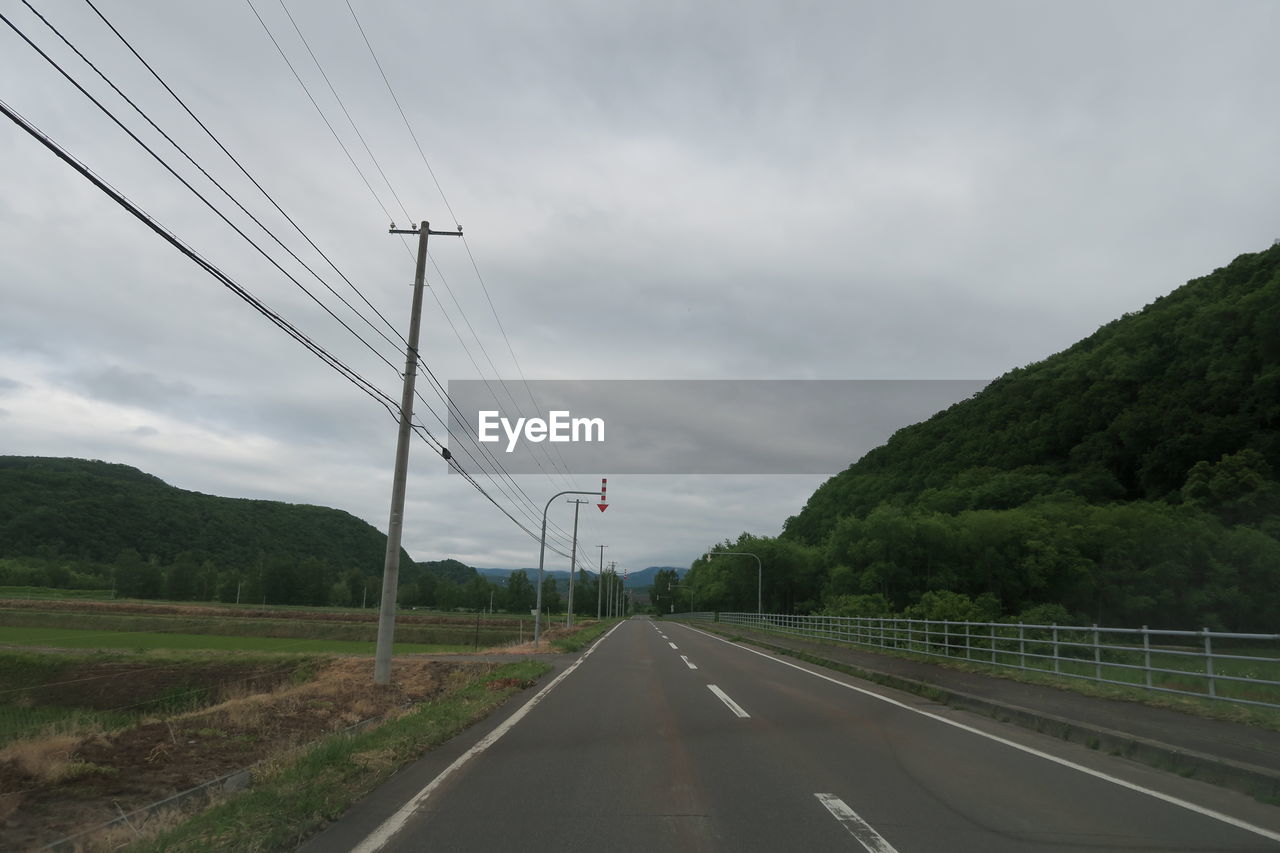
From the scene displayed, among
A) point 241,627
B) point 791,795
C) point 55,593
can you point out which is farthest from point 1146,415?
point 55,593

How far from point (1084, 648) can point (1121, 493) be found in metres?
49.0

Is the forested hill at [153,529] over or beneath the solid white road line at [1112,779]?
over

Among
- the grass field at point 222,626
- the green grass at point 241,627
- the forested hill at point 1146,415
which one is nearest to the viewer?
the grass field at point 222,626

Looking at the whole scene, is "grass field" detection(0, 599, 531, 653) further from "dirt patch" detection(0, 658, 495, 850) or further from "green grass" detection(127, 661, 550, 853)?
"green grass" detection(127, 661, 550, 853)

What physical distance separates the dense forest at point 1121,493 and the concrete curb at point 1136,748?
28.2m

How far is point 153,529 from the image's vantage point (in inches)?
4523

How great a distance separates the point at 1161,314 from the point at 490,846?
80.0 meters

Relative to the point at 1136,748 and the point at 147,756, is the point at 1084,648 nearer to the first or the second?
the point at 1136,748

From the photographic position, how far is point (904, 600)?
218 feet

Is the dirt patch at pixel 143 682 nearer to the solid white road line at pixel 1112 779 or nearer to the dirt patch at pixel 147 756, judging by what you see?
the dirt patch at pixel 147 756

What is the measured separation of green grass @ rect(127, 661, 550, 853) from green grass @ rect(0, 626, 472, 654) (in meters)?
32.2

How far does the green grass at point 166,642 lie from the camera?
137 feet

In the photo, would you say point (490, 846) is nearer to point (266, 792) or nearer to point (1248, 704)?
point (266, 792)

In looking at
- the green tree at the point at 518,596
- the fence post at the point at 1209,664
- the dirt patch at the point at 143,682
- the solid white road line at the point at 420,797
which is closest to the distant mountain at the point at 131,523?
the green tree at the point at 518,596
